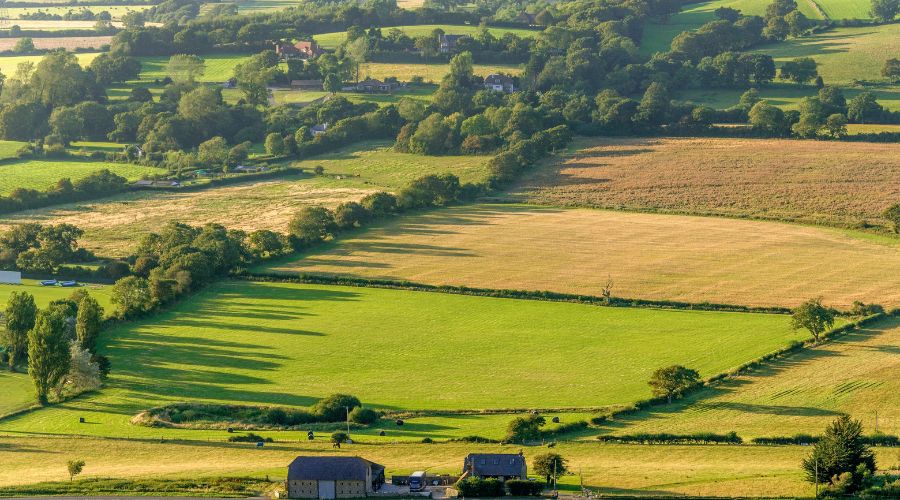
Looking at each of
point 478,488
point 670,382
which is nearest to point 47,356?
point 478,488

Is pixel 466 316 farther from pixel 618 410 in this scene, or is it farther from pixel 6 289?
pixel 6 289

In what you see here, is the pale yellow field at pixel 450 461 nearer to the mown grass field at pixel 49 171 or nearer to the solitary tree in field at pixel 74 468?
the solitary tree in field at pixel 74 468

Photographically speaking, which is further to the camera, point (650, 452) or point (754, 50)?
point (754, 50)

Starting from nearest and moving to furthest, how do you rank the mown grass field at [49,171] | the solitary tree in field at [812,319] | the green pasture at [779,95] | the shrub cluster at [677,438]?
the shrub cluster at [677,438] < the solitary tree in field at [812,319] < the mown grass field at [49,171] < the green pasture at [779,95]

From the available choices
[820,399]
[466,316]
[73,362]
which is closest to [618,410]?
[820,399]

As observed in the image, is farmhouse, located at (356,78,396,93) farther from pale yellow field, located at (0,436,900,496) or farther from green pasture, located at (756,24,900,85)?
pale yellow field, located at (0,436,900,496)

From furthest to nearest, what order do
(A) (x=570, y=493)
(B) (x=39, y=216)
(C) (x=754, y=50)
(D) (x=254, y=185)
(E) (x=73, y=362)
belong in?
1. (C) (x=754, y=50)
2. (D) (x=254, y=185)
3. (B) (x=39, y=216)
4. (E) (x=73, y=362)
5. (A) (x=570, y=493)

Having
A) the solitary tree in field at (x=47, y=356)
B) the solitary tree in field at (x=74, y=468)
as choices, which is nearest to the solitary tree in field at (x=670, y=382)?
the solitary tree in field at (x=74, y=468)
